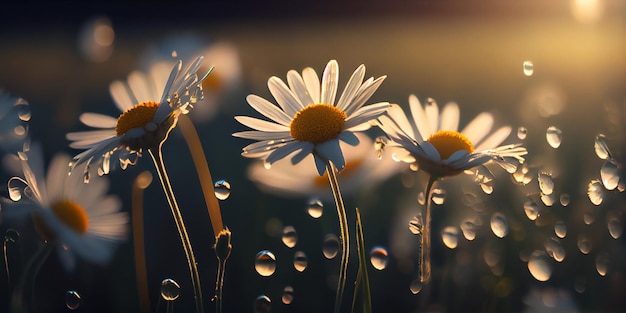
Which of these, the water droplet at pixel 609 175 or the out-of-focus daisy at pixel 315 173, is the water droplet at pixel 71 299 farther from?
the water droplet at pixel 609 175

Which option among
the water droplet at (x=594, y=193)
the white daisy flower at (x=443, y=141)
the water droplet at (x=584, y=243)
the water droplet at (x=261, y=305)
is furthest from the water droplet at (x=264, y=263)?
the water droplet at (x=584, y=243)

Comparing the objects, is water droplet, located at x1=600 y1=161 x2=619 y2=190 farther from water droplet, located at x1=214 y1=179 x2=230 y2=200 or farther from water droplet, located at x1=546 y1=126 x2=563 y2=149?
water droplet, located at x1=214 y1=179 x2=230 y2=200

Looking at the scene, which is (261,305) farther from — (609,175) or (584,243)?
(584,243)

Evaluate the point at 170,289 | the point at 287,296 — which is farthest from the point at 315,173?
the point at 170,289

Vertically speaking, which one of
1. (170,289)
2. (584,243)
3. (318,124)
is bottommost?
(584,243)

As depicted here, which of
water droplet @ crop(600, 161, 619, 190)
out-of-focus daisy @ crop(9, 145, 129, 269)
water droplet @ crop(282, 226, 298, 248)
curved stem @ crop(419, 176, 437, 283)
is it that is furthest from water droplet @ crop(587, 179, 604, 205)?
out-of-focus daisy @ crop(9, 145, 129, 269)

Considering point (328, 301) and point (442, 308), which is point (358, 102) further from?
point (328, 301)

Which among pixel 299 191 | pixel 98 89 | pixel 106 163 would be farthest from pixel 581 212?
pixel 98 89
